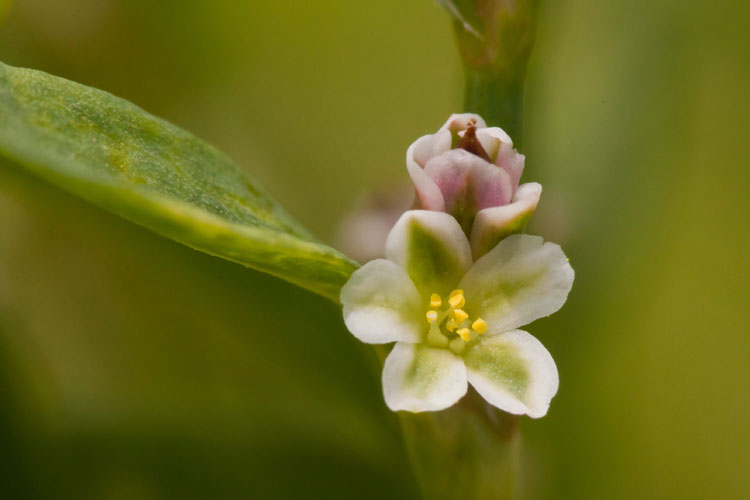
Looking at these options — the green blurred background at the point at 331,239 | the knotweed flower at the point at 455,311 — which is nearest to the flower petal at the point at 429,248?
the knotweed flower at the point at 455,311

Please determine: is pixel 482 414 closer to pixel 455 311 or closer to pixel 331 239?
pixel 455 311

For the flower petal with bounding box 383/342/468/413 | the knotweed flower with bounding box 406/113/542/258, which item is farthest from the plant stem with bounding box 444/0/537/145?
the flower petal with bounding box 383/342/468/413

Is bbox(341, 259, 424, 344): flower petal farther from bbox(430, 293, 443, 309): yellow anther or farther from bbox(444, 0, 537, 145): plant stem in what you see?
bbox(444, 0, 537, 145): plant stem

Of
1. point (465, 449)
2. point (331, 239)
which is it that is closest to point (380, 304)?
point (465, 449)

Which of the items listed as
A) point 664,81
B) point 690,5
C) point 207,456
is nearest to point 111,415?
point 207,456

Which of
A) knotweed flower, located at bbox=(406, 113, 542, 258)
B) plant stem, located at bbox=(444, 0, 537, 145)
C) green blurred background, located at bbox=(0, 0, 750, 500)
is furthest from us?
green blurred background, located at bbox=(0, 0, 750, 500)

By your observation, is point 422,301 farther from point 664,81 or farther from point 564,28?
point 564,28
